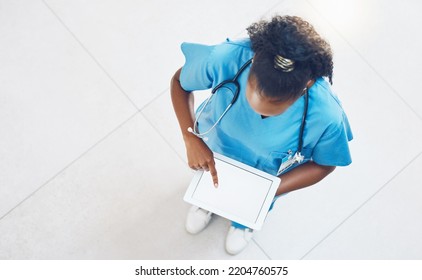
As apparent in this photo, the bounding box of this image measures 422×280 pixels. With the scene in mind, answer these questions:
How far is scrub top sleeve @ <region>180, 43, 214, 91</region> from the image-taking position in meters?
1.07

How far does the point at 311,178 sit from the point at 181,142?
27.5 inches

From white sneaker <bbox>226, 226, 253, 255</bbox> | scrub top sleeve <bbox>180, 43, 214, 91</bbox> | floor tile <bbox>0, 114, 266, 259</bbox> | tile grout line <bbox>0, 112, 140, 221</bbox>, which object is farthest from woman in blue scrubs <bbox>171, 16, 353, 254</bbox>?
tile grout line <bbox>0, 112, 140, 221</bbox>

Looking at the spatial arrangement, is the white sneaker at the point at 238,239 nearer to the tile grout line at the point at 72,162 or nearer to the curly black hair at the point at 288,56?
the tile grout line at the point at 72,162

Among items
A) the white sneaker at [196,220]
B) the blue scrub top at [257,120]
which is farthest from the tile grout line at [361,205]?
the blue scrub top at [257,120]

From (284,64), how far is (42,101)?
129cm

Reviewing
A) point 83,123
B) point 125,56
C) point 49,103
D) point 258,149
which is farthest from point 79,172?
point 258,149

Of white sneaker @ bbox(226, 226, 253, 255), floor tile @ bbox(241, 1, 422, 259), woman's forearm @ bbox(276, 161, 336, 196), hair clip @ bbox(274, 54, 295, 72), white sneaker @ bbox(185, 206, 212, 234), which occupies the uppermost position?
hair clip @ bbox(274, 54, 295, 72)

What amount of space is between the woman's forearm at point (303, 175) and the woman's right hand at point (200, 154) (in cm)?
21

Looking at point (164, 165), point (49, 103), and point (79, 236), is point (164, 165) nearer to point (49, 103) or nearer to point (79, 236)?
point (79, 236)

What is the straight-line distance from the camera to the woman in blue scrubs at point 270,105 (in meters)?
0.85

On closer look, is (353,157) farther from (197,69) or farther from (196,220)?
(197,69)

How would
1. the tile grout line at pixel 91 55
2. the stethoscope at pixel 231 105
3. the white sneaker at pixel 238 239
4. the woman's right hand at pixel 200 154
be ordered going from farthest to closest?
the tile grout line at pixel 91 55
the white sneaker at pixel 238 239
the woman's right hand at pixel 200 154
the stethoscope at pixel 231 105

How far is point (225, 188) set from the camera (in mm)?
1254

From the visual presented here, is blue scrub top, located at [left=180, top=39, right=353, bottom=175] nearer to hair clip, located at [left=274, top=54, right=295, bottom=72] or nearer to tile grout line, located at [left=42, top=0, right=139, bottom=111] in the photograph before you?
hair clip, located at [left=274, top=54, right=295, bottom=72]
